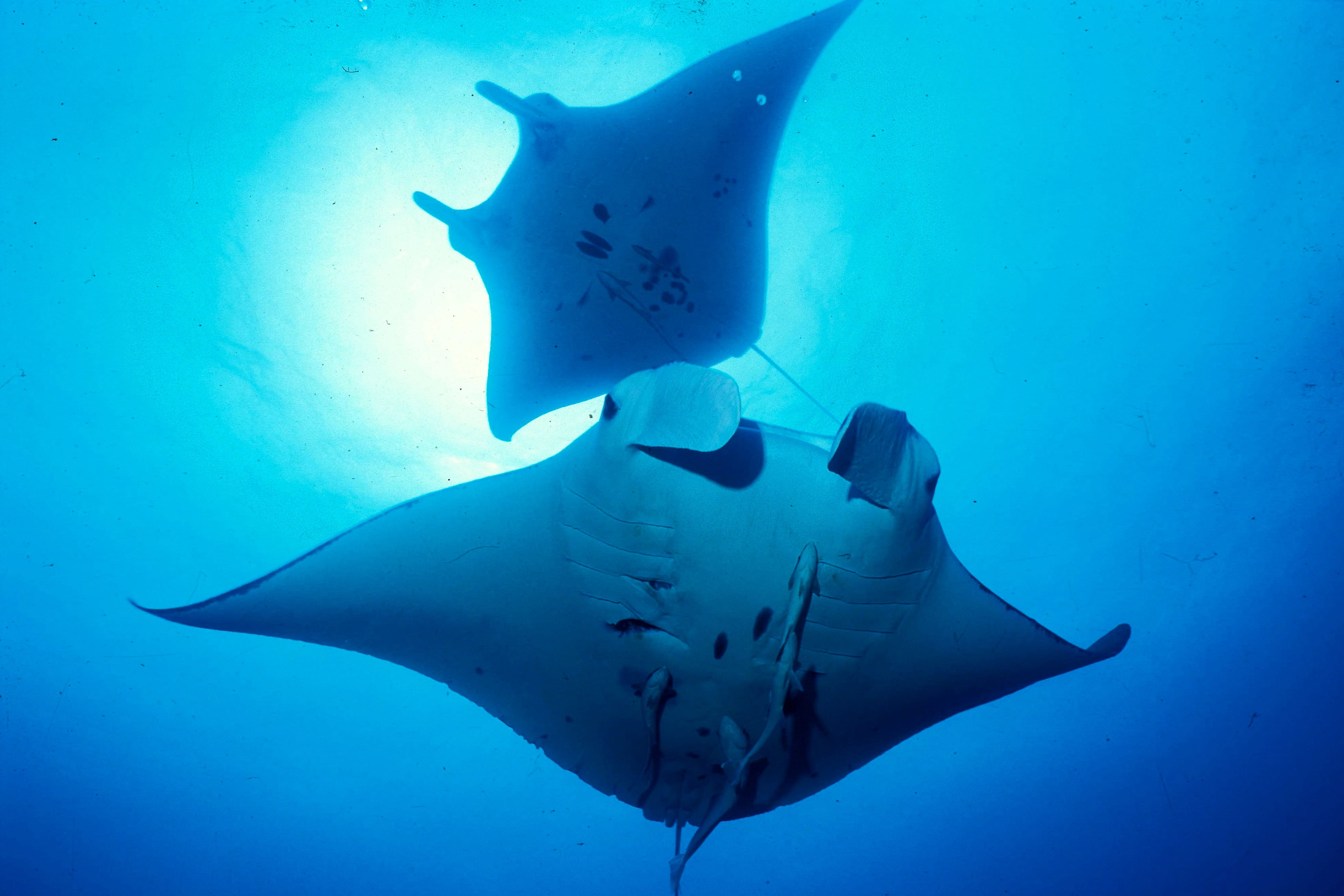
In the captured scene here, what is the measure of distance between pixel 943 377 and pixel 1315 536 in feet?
15.1

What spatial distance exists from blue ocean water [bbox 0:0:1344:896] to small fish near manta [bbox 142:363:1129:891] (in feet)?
8.13

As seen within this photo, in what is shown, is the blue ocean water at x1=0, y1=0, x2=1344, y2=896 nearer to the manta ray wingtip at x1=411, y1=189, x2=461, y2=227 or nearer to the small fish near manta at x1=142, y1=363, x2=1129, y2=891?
the manta ray wingtip at x1=411, y1=189, x2=461, y2=227

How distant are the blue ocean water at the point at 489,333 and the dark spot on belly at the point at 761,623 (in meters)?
2.70

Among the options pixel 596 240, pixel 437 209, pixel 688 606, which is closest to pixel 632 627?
pixel 688 606

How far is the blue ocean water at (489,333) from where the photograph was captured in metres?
3.50

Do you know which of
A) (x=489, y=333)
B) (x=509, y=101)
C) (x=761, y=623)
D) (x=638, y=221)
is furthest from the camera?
(x=489, y=333)

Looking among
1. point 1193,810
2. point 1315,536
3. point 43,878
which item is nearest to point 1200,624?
point 1315,536

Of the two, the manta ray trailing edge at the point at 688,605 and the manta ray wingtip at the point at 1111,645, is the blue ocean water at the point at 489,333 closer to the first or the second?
the manta ray trailing edge at the point at 688,605

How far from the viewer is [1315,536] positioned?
5.62m

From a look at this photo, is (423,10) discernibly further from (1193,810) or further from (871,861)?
(1193,810)

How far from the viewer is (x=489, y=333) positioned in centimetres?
393

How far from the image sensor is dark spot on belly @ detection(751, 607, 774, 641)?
1.67 metres

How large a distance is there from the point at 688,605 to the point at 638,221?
2.14 m

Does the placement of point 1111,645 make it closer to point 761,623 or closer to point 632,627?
point 761,623
